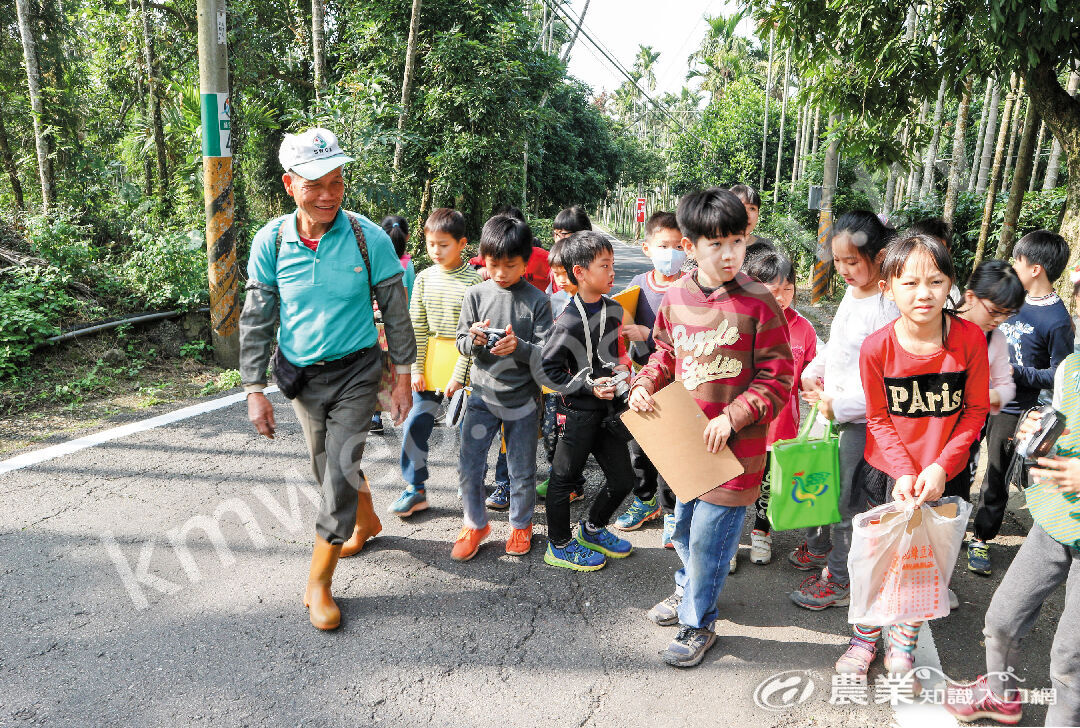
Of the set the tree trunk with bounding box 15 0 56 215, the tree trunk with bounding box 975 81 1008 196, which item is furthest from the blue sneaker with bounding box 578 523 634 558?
the tree trunk with bounding box 975 81 1008 196

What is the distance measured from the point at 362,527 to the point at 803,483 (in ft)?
7.22

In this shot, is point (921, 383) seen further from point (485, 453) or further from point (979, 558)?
point (485, 453)

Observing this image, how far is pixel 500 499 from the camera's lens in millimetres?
4309

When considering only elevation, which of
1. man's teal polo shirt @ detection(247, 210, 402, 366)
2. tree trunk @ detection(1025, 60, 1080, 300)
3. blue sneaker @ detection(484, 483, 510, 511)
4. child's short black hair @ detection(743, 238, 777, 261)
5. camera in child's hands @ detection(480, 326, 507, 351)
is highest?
tree trunk @ detection(1025, 60, 1080, 300)

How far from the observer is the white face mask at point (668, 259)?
4.10 m

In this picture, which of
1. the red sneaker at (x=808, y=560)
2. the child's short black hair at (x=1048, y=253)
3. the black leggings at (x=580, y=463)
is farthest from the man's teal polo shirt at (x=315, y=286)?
the child's short black hair at (x=1048, y=253)

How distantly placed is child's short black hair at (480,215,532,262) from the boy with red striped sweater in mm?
889

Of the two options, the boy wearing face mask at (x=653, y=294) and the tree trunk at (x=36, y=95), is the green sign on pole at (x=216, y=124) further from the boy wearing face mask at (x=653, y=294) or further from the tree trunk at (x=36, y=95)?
the boy wearing face mask at (x=653, y=294)

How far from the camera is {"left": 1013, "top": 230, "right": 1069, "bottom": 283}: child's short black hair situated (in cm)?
341

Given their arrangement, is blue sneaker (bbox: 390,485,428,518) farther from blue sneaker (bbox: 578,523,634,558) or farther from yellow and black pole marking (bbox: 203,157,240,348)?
yellow and black pole marking (bbox: 203,157,240,348)

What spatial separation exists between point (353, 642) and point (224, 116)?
5.71 m

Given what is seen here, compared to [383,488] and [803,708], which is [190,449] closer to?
[383,488]

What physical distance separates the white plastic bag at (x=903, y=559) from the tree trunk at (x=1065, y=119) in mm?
4407

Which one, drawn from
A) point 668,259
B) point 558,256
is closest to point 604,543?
point 558,256
